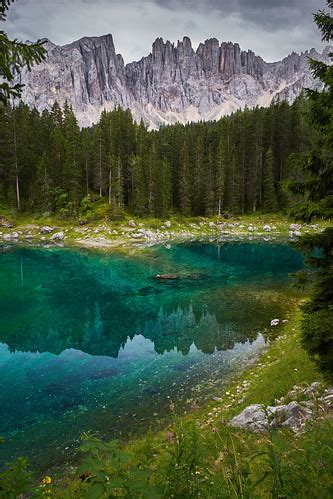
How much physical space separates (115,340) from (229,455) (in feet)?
60.3

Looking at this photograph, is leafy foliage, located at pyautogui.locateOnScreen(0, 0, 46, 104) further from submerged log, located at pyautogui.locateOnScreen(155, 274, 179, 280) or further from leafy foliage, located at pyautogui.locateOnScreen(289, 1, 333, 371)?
submerged log, located at pyautogui.locateOnScreen(155, 274, 179, 280)

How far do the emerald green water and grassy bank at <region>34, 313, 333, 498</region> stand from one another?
1408mm

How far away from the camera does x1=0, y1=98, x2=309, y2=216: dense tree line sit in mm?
66312

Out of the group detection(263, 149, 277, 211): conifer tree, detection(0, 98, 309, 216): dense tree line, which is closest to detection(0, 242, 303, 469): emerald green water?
detection(0, 98, 309, 216): dense tree line

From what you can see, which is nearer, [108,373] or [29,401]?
[29,401]

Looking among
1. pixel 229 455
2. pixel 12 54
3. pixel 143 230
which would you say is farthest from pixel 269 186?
pixel 229 455

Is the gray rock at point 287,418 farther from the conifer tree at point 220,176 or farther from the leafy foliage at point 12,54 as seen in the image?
the conifer tree at point 220,176

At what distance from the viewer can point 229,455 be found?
298 centimetres

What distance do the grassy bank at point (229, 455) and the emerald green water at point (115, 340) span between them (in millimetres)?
1408

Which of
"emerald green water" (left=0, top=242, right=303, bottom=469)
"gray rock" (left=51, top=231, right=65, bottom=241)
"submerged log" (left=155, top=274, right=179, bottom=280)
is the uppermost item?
"gray rock" (left=51, top=231, right=65, bottom=241)

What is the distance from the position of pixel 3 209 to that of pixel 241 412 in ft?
210

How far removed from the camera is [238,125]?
8344 centimetres

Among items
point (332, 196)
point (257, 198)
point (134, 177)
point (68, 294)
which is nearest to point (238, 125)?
point (257, 198)

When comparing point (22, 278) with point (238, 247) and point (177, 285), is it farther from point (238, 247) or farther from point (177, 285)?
point (238, 247)
